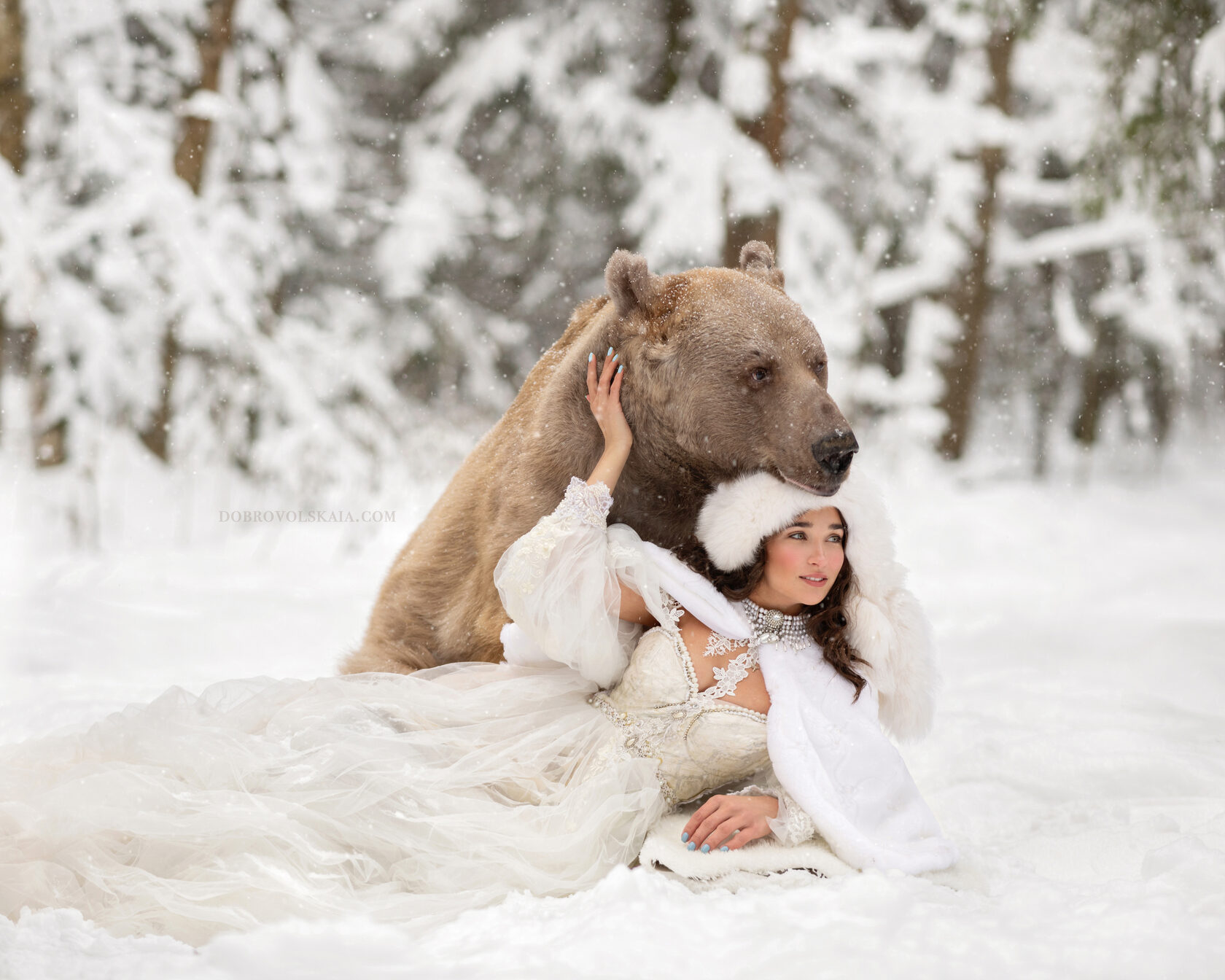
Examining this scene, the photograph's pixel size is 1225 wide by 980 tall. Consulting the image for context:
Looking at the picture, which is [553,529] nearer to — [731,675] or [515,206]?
[731,675]

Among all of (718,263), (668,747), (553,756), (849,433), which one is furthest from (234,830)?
(718,263)

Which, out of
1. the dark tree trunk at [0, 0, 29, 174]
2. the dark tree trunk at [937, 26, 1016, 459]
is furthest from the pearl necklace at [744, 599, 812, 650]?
the dark tree trunk at [937, 26, 1016, 459]

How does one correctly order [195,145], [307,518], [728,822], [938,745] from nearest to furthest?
[728,822], [938,745], [307,518], [195,145]

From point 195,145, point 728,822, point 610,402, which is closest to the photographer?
point 728,822

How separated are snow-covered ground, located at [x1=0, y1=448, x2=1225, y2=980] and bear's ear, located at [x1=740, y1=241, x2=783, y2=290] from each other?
1.61 m

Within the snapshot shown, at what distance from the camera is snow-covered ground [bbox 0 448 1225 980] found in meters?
1.89

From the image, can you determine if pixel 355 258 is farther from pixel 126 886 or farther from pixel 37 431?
pixel 126 886

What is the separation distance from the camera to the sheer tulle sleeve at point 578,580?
2461mm

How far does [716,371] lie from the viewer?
2615mm

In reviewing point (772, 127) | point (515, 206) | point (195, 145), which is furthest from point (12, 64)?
point (772, 127)

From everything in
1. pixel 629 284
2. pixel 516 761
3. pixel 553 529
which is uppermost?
pixel 629 284

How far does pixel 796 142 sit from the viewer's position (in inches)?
426

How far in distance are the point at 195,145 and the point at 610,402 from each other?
6777mm

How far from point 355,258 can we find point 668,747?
9.13 metres
